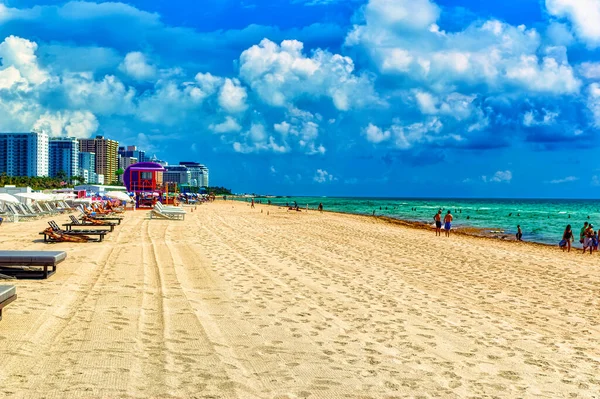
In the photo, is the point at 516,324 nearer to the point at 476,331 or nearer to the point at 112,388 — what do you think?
the point at 476,331

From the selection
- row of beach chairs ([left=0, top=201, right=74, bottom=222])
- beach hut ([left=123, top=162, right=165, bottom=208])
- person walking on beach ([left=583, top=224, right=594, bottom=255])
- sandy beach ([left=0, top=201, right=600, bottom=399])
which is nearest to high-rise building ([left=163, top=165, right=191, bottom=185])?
beach hut ([left=123, top=162, right=165, bottom=208])

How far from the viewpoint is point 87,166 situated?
177 metres

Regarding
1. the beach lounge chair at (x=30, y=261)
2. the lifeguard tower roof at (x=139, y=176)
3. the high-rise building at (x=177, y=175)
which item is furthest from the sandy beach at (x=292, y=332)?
the high-rise building at (x=177, y=175)

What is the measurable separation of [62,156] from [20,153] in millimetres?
14681

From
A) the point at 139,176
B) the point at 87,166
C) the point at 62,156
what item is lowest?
the point at 139,176

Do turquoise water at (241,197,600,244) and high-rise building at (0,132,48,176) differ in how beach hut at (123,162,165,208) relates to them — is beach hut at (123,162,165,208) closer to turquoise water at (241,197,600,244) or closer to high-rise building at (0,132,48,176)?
turquoise water at (241,197,600,244)

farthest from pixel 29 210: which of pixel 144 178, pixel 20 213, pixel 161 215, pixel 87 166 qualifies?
pixel 87 166

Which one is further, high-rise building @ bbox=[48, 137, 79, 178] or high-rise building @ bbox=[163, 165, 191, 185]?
high-rise building @ bbox=[48, 137, 79, 178]

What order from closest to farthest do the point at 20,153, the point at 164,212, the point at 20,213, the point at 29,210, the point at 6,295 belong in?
the point at 6,295
the point at 20,213
the point at 29,210
the point at 164,212
the point at 20,153

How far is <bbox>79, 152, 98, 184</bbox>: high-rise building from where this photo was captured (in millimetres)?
173925

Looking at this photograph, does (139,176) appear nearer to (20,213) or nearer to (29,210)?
(29,210)

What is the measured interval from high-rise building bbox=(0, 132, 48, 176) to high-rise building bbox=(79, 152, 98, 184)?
19551 millimetres

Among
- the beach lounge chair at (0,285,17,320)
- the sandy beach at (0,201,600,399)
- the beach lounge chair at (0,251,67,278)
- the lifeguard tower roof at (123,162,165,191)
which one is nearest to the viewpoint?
the sandy beach at (0,201,600,399)

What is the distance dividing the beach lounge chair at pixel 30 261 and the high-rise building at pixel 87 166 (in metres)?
175
